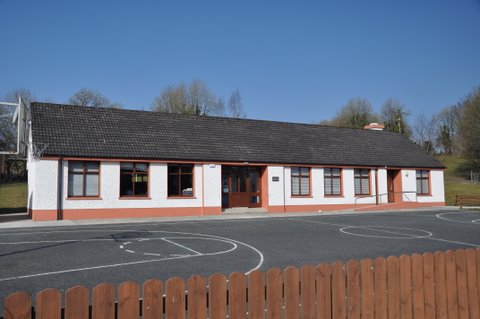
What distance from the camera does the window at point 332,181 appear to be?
3080 centimetres

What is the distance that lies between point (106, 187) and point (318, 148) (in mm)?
15874

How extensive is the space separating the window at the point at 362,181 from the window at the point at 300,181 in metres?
4.42

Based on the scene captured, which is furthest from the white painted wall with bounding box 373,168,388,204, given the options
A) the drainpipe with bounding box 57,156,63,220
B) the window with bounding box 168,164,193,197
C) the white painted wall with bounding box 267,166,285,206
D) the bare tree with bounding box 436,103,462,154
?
the bare tree with bounding box 436,103,462,154

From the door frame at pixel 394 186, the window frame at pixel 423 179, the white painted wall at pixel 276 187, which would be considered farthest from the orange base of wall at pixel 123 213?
the window frame at pixel 423 179

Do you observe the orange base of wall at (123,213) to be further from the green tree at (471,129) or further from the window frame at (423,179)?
the green tree at (471,129)

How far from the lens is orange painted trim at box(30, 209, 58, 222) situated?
71.4ft

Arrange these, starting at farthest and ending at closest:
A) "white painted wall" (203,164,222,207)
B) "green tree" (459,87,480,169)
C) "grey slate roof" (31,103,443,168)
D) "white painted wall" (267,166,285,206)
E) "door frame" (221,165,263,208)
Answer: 1. "green tree" (459,87,480,169)
2. "door frame" (221,165,263,208)
3. "white painted wall" (267,166,285,206)
4. "white painted wall" (203,164,222,207)
5. "grey slate roof" (31,103,443,168)

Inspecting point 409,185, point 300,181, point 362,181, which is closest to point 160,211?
point 300,181

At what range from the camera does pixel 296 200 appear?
96.2 ft

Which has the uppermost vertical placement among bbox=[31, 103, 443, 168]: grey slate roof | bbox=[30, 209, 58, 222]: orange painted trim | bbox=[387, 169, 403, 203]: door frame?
bbox=[31, 103, 443, 168]: grey slate roof

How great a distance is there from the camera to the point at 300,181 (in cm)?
2986

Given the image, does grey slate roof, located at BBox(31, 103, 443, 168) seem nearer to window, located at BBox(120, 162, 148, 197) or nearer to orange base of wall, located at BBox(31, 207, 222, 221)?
window, located at BBox(120, 162, 148, 197)

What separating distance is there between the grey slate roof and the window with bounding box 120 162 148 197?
646mm

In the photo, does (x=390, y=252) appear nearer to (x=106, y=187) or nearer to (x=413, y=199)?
(x=106, y=187)
